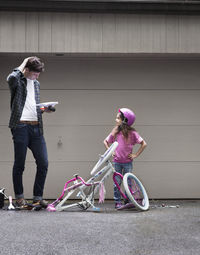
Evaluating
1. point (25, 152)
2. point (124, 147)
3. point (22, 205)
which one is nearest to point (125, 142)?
point (124, 147)

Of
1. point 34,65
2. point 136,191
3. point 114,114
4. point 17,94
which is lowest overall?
point 136,191

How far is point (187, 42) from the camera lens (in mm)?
6504

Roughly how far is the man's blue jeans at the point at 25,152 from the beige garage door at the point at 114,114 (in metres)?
1.54

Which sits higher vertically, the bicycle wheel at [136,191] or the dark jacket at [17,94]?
the dark jacket at [17,94]

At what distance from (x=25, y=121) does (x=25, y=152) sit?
0.37m

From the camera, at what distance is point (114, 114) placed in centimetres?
675

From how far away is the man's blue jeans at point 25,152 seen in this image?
4.96 metres

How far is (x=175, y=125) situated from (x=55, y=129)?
75.1 inches

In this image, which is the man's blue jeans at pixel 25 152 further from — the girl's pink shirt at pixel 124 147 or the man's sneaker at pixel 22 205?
the girl's pink shirt at pixel 124 147

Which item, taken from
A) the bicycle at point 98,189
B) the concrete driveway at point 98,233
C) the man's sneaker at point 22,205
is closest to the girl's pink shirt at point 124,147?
the bicycle at point 98,189

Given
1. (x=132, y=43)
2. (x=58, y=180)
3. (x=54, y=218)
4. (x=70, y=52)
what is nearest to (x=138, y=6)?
(x=132, y=43)

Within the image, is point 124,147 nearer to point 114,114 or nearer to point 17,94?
point 114,114

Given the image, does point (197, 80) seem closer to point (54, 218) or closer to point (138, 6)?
point (138, 6)

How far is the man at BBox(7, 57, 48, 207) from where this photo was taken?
4898 mm
